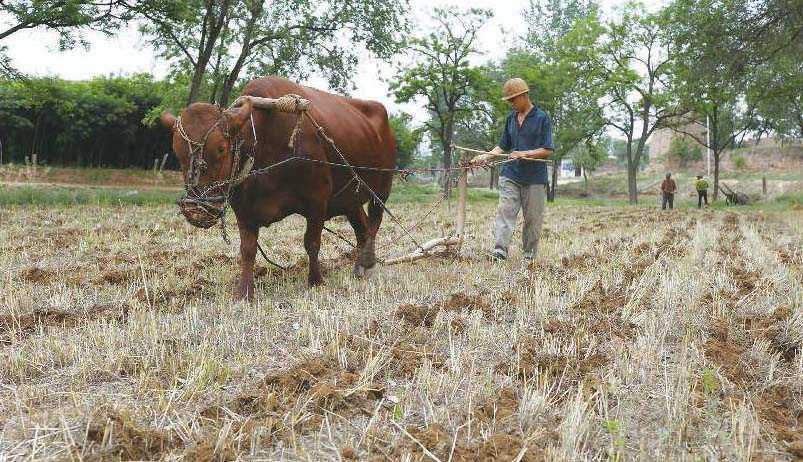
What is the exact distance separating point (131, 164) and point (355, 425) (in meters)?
33.6

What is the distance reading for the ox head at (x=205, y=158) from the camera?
12.8 feet

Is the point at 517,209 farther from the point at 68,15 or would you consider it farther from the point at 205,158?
the point at 68,15

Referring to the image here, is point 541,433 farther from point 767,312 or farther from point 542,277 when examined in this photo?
point 542,277

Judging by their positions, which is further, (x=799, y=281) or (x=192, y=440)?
(x=799, y=281)

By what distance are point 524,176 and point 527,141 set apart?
0.41 meters

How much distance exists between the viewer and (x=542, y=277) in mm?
5398

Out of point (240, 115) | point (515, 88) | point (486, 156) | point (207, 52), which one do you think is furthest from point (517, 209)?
point (207, 52)

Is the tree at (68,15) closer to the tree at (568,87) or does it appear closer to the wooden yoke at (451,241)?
the wooden yoke at (451,241)

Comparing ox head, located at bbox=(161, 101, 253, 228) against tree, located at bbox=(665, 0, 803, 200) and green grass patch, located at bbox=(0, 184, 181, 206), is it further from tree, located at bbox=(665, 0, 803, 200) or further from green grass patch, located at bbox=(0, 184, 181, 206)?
tree, located at bbox=(665, 0, 803, 200)

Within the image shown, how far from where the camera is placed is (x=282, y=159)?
458cm

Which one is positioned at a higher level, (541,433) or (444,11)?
(444,11)

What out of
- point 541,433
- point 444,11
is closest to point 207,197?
point 541,433

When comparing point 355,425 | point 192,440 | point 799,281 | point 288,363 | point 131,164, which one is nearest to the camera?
point 192,440

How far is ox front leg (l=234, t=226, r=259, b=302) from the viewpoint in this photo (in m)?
4.55
